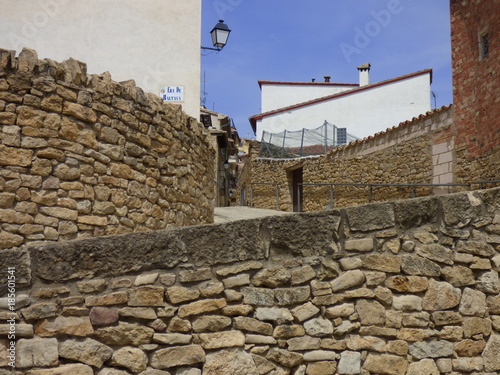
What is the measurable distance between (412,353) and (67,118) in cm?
375

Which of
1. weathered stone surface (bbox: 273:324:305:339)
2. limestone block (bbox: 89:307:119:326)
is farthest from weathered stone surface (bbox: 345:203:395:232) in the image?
limestone block (bbox: 89:307:119:326)

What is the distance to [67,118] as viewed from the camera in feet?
17.0

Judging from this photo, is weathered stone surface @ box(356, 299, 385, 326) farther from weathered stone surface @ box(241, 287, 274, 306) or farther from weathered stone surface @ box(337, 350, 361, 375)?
weathered stone surface @ box(241, 287, 274, 306)

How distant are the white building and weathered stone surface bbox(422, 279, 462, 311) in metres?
18.7

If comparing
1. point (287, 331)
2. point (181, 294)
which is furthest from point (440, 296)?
point (181, 294)

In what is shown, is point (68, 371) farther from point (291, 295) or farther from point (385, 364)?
point (385, 364)

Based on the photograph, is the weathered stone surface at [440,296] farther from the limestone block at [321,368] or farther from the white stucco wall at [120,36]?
the white stucco wall at [120,36]

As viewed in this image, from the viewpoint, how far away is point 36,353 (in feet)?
8.98

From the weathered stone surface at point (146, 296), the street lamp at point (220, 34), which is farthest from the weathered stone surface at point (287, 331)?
the street lamp at point (220, 34)

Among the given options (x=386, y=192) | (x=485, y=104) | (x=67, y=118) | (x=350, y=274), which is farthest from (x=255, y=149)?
(x=350, y=274)

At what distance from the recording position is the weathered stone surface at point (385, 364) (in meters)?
3.13

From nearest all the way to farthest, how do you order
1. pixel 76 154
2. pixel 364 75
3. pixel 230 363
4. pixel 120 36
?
pixel 230 363, pixel 76 154, pixel 120 36, pixel 364 75

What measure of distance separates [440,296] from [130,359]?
1851 millimetres

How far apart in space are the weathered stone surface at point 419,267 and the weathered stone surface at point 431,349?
406 millimetres
